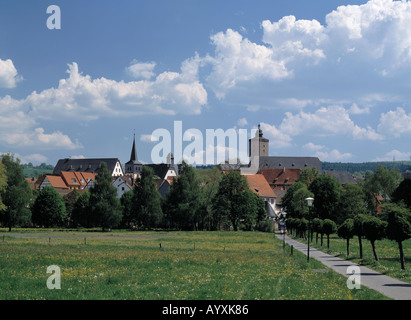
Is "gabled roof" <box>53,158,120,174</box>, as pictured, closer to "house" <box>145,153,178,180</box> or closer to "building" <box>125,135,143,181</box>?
"building" <box>125,135,143,181</box>

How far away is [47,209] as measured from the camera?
91.2m

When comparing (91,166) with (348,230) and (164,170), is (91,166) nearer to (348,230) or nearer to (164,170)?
(164,170)

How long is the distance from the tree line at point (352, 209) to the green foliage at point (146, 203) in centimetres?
2467

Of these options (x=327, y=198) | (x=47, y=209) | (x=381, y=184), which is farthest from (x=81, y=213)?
(x=381, y=184)

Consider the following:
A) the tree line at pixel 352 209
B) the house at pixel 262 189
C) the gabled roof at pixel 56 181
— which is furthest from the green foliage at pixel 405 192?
the gabled roof at pixel 56 181

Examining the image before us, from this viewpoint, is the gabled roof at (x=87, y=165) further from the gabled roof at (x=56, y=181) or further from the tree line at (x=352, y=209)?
the tree line at (x=352, y=209)

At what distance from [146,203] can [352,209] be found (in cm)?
3696

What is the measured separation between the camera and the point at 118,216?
85062 millimetres

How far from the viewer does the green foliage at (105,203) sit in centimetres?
8431

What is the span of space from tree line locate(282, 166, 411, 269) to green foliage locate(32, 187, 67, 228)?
1762 inches

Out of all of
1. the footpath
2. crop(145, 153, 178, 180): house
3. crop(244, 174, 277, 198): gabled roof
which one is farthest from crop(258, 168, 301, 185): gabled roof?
the footpath
